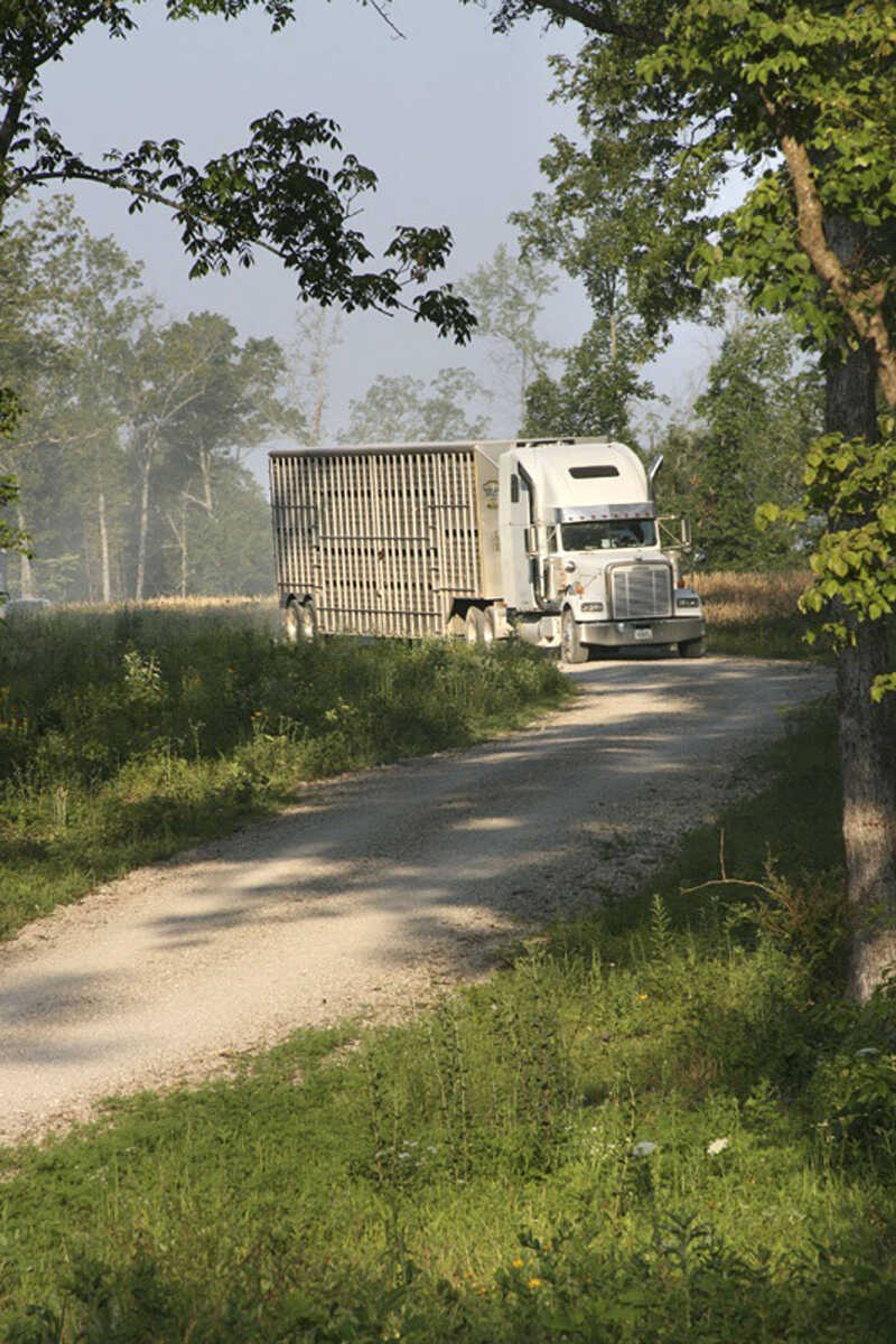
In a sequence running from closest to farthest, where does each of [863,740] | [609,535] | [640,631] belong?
[863,740], [640,631], [609,535]

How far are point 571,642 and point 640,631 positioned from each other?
48.6 inches

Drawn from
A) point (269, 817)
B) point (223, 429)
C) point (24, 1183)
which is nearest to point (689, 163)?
point (24, 1183)

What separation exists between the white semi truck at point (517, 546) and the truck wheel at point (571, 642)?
0.02m

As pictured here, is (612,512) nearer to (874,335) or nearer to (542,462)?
(542,462)

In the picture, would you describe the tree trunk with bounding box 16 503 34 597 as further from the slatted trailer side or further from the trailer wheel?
the slatted trailer side

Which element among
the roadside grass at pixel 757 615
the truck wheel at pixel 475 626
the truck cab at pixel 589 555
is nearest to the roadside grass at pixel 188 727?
the truck cab at pixel 589 555

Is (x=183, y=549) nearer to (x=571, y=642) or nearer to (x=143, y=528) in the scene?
(x=143, y=528)

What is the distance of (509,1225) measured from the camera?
6.55 metres

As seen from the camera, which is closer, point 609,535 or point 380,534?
point 609,535

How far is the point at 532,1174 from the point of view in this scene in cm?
728

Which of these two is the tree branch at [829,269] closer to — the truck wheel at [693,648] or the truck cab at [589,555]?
the truck cab at [589,555]

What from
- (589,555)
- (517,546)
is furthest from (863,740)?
(517,546)

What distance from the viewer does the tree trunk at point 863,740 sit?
31.6 feet

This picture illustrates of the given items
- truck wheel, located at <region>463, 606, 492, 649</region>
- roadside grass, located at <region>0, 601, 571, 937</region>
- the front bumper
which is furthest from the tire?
the front bumper
